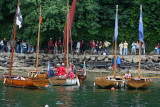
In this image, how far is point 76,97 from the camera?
98.9 feet

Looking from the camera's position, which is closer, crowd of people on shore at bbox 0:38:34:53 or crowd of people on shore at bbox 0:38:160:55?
crowd of people on shore at bbox 0:38:160:55

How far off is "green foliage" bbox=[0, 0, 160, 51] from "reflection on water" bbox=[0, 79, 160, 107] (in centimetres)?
1777

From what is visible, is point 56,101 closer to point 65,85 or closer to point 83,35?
point 65,85

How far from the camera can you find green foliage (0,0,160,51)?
172 feet

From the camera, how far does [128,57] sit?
5262 centimetres

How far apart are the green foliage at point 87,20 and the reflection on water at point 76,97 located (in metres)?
17.8

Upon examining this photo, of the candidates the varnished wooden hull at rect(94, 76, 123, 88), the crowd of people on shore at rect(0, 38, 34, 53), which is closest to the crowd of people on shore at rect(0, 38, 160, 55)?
Result: the crowd of people on shore at rect(0, 38, 34, 53)

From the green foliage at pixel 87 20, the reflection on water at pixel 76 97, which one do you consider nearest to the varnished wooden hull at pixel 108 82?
the reflection on water at pixel 76 97

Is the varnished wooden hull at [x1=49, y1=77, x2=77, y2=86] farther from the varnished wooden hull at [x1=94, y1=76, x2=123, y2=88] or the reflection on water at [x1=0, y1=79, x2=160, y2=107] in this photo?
the varnished wooden hull at [x1=94, y1=76, x2=123, y2=88]

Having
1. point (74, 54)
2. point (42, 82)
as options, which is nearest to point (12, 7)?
point (74, 54)

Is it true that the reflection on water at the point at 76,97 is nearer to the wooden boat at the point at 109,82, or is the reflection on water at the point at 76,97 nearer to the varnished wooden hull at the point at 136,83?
the varnished wooden hull at the point at 136,83

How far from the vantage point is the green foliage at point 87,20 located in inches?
2069

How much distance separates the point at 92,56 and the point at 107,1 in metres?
11.9

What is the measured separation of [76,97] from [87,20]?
27.2 meters
